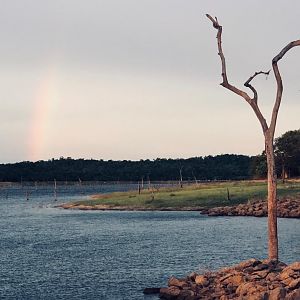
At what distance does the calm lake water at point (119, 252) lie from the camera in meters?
41.5

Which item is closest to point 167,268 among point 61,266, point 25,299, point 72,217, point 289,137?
point 61,266

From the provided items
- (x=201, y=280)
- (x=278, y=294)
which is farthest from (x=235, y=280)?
(x=278, y=294)

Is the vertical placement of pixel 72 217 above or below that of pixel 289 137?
below

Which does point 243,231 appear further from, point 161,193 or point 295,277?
point 161,193

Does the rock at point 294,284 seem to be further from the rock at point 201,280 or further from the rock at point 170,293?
the rock at point 170,293

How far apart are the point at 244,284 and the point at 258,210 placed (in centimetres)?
8211

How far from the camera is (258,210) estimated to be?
11212cm

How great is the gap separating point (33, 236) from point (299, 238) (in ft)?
115

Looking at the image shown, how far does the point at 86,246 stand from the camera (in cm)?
6875

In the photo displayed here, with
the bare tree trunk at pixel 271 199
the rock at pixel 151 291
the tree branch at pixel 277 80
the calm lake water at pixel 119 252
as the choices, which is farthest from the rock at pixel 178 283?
the tree branch at pixel 277 80

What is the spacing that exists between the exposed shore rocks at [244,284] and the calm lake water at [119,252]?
3.45 metres

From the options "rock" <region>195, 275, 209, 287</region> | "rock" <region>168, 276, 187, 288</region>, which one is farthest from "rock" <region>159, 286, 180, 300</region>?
"rock" <region>195, 275, 209, 287</region>

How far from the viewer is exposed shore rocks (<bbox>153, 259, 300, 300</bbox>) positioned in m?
28.9

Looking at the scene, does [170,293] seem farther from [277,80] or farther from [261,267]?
[277,80]
